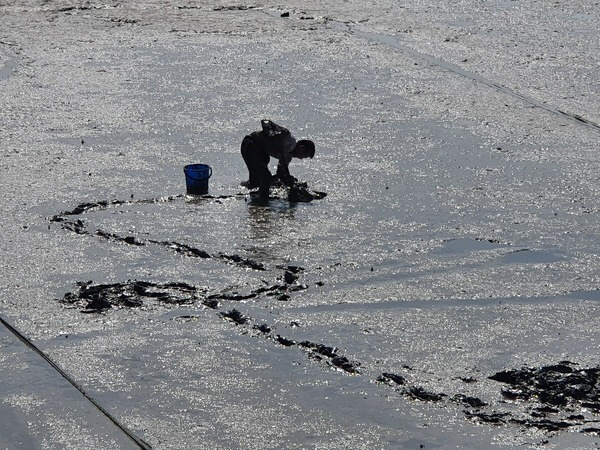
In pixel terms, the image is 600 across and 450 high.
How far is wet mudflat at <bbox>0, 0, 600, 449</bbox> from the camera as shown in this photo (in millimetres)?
6172

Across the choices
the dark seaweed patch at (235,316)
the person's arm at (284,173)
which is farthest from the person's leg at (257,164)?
the dark seaweed patch at (235,316)

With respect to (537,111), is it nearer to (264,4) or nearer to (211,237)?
(211,237)

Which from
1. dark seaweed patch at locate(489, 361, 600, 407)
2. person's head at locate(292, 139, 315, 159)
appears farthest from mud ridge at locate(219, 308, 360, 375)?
person's head at locate(292, 139, 315, 159)

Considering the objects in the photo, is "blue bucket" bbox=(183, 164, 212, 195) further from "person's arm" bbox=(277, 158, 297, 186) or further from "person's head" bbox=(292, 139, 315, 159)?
"person's head" bbox=(292, 139, 315, 159)

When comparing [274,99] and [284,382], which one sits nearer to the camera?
[284,382]

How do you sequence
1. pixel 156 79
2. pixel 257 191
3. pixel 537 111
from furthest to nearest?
1. pixel 156 79
2. pixel 537 111
3. pixel 257 191

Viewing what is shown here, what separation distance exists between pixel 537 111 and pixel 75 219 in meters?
5.61

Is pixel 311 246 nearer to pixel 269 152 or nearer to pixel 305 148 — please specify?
pixel 305 148

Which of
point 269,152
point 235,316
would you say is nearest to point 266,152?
point 269,152

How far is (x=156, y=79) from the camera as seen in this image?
13695mm

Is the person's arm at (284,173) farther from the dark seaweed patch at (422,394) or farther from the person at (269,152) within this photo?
the dark seaweed patch at (422,394)

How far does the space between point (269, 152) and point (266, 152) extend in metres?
0.05

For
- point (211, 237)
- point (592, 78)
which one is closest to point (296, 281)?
point (211, 237)

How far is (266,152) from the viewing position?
383 inches
